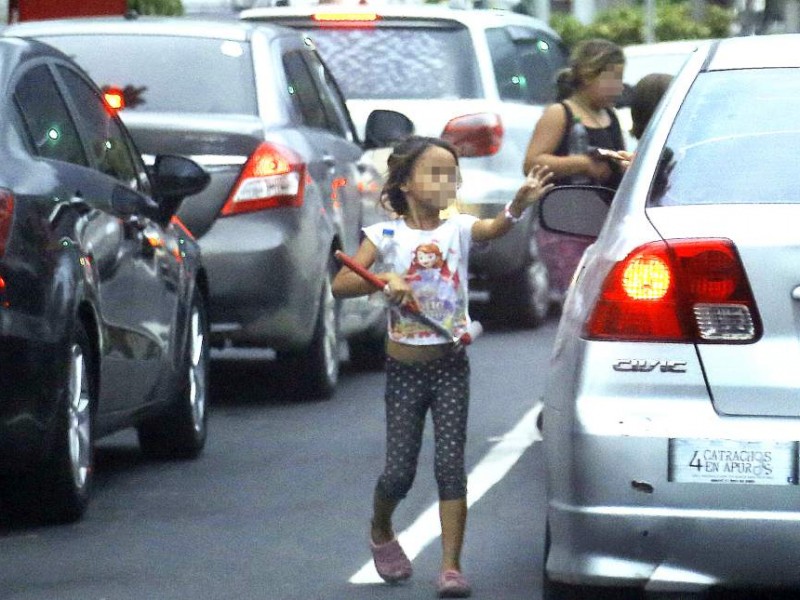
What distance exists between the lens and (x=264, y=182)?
419 inches

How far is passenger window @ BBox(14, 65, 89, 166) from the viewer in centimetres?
789

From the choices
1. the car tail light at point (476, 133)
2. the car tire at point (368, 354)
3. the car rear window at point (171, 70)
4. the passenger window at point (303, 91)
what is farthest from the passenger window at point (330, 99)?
the car tail light at point (476, 133)

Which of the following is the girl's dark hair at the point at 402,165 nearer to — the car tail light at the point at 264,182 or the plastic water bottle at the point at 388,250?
the plastic water bottle at the point at 388,250

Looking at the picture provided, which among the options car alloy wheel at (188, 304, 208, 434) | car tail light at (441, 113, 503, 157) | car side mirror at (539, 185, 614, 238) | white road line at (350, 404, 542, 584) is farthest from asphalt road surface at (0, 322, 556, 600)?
car tail light at (441, 113, 503, 157)

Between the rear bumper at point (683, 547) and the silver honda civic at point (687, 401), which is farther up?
the silver honda civic at point (687, 401)

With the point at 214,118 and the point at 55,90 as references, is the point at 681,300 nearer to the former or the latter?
the point at 55,90

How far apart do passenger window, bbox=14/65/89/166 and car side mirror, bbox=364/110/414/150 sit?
333 cm

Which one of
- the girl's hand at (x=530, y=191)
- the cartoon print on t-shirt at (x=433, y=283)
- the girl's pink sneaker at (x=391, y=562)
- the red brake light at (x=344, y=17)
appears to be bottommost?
the red brake light at (x=344, y=17)

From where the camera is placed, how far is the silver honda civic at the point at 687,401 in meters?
5.16

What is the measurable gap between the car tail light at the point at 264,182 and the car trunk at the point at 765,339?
5.43m

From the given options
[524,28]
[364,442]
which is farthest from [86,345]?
[524,28]

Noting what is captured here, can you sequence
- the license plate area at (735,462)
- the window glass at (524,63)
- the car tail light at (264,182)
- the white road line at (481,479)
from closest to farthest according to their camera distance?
the license plate area at (735,462) < the white road line at (481,479) < the car tail light at (264,182) < the window glass at (524,63)

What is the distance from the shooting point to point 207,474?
9156mm

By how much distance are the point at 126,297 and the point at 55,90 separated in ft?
2.48
